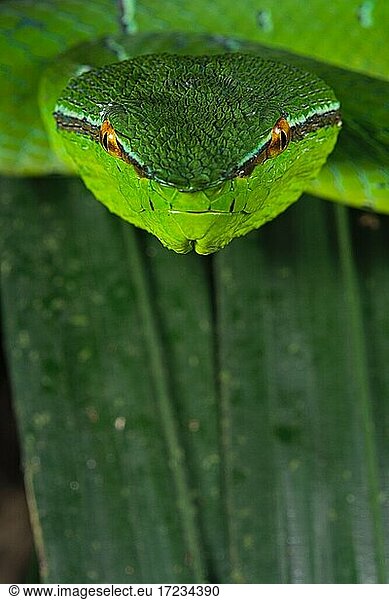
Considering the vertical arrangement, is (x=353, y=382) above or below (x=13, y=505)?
above

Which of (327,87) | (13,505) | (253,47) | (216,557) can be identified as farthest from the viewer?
(13,505)

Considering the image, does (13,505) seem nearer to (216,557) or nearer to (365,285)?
(216,557)

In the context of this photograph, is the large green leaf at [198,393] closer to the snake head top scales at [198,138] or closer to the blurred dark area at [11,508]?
the snake head top scales at [198,138]

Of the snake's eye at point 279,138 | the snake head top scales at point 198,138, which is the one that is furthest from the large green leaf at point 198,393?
the snake's eye at point 279,138

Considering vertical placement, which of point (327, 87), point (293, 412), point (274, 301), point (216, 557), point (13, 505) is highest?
point (327, 87)

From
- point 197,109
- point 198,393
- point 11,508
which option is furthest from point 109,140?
point 11,508

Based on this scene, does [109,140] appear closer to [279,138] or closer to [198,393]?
[279,138]

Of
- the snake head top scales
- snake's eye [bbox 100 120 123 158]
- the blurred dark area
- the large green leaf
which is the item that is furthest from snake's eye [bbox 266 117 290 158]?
the blurred dark area

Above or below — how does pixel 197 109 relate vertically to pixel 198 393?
above

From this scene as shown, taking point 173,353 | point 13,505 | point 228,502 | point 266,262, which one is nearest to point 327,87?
point 266,262
